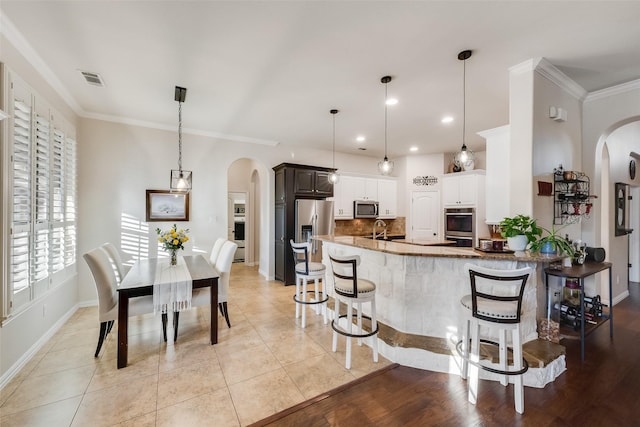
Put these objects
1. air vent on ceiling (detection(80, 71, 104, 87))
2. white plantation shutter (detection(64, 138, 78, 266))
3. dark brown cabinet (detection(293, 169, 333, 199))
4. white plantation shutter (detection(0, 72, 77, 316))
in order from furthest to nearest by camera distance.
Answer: dark brown cabinet (detection(293, 169, 333, 199)) < white plantation shutter (detection(64, 138, 78, 266)) < air vent on ceiling (detection(80, 71, 104, 87)) < white plantation shutter (detection(0, 72, 77, 316))

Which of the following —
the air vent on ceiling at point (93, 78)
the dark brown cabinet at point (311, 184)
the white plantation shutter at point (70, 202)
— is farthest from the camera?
the dark brown cabinet at point (311, 184)

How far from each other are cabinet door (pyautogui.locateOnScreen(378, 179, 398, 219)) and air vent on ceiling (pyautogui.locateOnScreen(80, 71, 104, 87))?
541cm

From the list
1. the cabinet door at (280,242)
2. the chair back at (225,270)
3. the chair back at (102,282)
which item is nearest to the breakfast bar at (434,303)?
the chair back at (225,270)

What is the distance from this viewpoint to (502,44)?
232cm

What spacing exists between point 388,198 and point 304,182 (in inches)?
100

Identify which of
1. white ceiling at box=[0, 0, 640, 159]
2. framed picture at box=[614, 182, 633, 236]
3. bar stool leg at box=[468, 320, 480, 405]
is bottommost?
bar stool leg at box=[468, 320, 480, 405]

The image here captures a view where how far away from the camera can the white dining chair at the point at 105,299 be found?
2508 millimetres

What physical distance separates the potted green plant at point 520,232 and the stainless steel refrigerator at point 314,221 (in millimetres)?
3215

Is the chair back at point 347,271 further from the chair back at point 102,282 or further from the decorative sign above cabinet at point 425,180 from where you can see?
the decorative sign above cabinet at point 425,180

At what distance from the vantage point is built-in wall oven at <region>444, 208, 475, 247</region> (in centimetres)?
542

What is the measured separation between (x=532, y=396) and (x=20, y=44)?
5114mm

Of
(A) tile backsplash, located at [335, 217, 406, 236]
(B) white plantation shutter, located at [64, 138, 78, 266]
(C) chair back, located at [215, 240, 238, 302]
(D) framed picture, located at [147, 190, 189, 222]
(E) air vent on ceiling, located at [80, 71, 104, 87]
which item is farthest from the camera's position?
(A) tile backsplash, located at [335, 217, 406, 236]

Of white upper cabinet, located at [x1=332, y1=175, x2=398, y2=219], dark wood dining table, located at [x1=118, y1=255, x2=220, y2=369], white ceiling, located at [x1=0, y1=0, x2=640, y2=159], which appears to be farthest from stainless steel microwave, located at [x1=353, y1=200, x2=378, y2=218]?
dark wood dining table, located at [x1=118, y1=255, x2=220, y2=369]

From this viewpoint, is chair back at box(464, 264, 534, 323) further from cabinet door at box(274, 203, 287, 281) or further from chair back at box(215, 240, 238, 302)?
cabinet door at box(274, 203, 287, 281)
